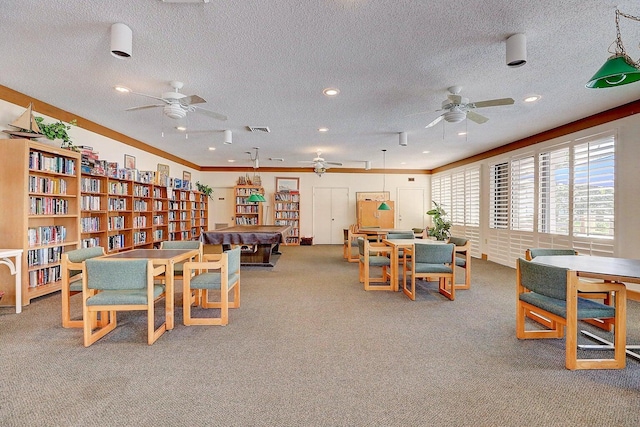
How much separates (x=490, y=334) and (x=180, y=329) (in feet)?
10.6

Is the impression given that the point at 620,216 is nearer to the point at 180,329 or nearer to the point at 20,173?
the point at 180,329

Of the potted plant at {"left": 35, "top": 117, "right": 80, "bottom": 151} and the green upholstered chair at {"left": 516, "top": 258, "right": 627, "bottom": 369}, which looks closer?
the green upholstered chair at {"left": 516, "top": 258, "right": 627, "bottom": 369}

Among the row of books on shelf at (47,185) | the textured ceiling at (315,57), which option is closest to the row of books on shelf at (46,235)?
the row of books on shelf at (47,185)

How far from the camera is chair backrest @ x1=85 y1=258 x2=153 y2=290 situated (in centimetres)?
267

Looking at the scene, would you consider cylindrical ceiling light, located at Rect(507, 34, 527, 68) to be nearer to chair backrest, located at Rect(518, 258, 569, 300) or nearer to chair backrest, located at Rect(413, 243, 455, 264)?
chair backrest, located at Rect(518, 258, 569, 300)

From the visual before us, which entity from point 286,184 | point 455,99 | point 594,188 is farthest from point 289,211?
point 594,188

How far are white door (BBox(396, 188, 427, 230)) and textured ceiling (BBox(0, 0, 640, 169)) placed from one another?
5.80m

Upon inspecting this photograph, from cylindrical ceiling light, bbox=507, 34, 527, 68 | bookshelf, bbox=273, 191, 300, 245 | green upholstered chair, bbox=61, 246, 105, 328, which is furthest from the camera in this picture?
bookshelf, bbox=273, 191, 300, 245

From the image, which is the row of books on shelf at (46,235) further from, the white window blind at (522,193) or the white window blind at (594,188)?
the white window blind at (522,193)

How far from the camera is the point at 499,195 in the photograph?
24.3 ft

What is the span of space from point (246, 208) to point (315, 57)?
8019 mm

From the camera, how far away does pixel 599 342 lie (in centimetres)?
286

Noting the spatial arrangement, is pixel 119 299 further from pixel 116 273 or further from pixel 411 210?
pixel 411 210

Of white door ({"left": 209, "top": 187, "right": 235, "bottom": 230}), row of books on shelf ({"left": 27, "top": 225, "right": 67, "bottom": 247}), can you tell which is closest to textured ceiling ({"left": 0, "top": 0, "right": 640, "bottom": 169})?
row of books on shelf ({"left": 27, "top": 225, "right": 67, "bottom": 247})
